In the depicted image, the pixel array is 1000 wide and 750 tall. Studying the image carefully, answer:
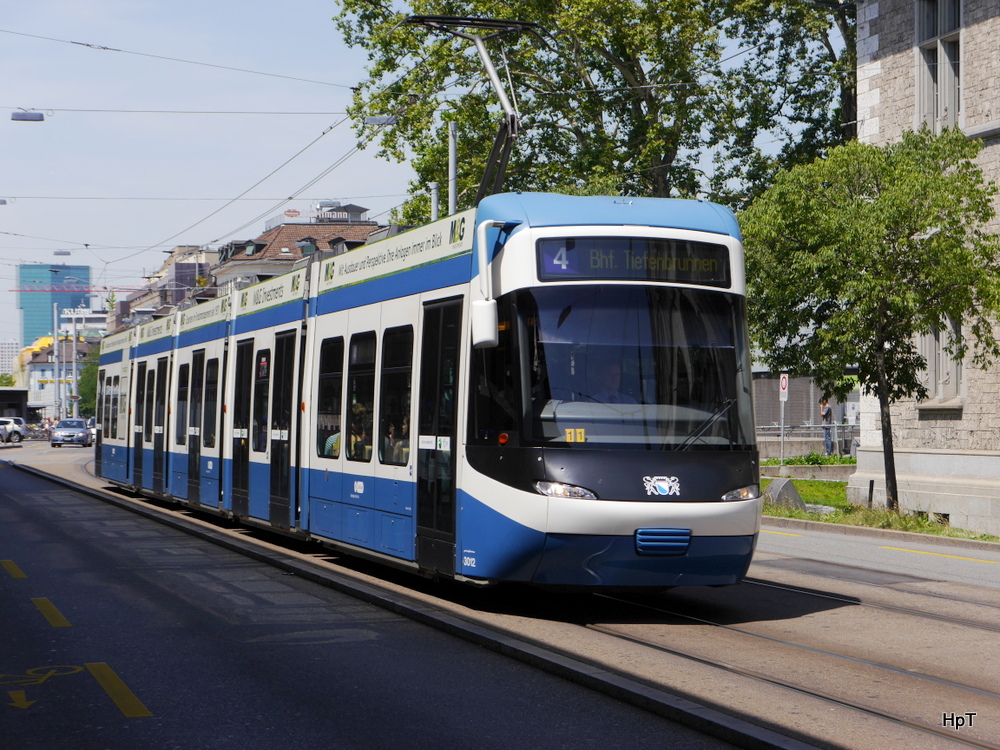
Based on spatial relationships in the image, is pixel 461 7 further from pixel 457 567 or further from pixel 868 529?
pixel 457 567

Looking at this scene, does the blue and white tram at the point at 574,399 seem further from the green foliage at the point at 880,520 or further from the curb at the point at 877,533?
the green foliage at the point at 880,520

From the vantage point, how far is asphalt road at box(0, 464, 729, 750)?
640 centimetres

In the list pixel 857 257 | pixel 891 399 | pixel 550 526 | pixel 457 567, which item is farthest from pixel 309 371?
pixel 891 399

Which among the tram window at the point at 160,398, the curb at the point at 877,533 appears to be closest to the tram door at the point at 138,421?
the tram window at the point at 160,398

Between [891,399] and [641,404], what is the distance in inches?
508

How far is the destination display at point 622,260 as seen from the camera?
32.4ft

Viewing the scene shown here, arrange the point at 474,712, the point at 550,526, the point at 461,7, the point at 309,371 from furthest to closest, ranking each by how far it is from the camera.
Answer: the point at 461,7 < the point at 309,371 < the point at 550,526 < the point at 474,712

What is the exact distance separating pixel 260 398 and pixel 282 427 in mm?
1174

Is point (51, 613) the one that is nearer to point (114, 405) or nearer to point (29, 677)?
point (29, 677)

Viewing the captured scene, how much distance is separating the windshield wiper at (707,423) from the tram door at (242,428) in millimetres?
8262

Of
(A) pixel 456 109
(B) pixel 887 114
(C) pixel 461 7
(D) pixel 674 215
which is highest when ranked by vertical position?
(C) pixel 461 7

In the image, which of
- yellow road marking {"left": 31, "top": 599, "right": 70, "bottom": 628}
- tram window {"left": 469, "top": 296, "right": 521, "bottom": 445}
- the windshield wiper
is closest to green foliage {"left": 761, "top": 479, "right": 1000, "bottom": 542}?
the windshield wiper

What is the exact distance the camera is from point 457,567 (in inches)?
A: 405

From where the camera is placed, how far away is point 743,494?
9.88 m
